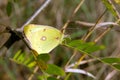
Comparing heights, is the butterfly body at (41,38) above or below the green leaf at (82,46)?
above

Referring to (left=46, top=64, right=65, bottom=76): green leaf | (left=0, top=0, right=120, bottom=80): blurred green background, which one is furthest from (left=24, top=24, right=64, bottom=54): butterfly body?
(left=0, top=0, right=120, bottom=80): blurred green background

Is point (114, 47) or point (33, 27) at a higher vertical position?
point (33, 27)

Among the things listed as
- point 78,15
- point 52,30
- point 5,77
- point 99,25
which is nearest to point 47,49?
point 52,30

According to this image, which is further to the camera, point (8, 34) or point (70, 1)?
point (70, 1)

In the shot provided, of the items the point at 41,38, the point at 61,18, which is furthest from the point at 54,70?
the point at 61,18

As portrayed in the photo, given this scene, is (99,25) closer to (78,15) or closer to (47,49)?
(47,49)

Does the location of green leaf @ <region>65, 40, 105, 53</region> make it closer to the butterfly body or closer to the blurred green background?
the butterfly body

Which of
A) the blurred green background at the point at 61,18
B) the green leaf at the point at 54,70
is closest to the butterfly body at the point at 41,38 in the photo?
the green leaf at the point at 54,70

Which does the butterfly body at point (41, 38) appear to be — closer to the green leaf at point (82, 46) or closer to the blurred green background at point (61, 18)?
the green leaf at point (82, 46)
